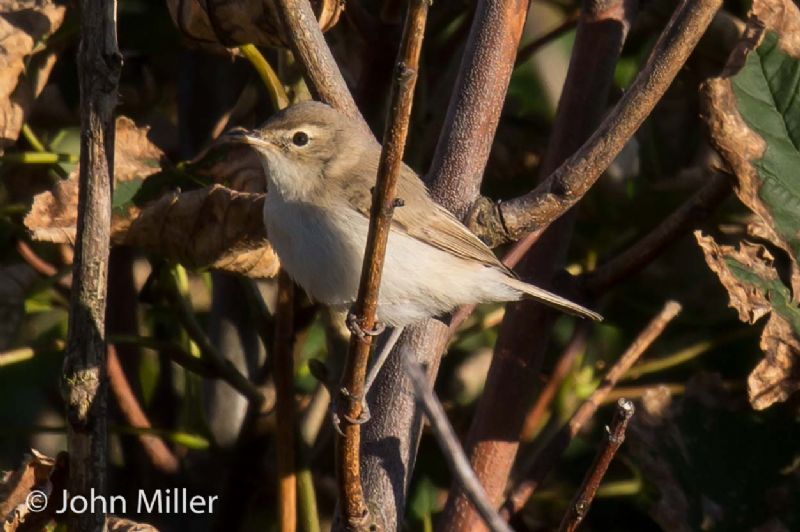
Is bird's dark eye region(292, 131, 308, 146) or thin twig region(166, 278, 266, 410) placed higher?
bird's dark eye region(292, 131, 308, 146)

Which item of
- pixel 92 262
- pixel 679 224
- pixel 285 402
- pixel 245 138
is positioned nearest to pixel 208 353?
pixel 285 402

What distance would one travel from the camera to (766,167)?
2.95 metres

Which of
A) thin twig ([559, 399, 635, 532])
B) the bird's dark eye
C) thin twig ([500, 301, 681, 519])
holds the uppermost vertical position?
the bird's dark eye

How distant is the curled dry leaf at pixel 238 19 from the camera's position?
2869mm

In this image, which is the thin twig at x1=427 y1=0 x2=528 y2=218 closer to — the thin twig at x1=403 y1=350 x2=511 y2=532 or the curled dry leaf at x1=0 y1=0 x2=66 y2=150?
the curled dry leaf at x1=0 y1=0 x2=66 y2=150

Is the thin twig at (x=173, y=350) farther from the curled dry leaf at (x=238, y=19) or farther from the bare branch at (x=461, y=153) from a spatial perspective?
the curled dry leaf at (x=238, y=19)

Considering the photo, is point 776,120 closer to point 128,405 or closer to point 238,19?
point 238,19

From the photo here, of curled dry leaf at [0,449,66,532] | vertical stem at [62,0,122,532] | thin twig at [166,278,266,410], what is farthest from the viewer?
thin twig at [166,278,266,410]

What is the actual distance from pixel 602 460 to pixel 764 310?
0.98 meters

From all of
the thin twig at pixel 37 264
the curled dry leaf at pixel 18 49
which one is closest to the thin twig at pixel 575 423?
the thin twig at pixel 37 264

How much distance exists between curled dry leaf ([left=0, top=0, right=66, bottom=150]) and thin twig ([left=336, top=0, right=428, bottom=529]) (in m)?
1.32

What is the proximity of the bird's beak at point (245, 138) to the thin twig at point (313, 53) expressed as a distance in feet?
1.01

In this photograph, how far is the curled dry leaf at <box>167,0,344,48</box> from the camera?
287 centimetres

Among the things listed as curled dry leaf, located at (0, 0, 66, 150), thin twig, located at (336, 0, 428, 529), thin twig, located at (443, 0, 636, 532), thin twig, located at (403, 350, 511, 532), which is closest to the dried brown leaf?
thin twig, located at (336, 0, 428, 529)
